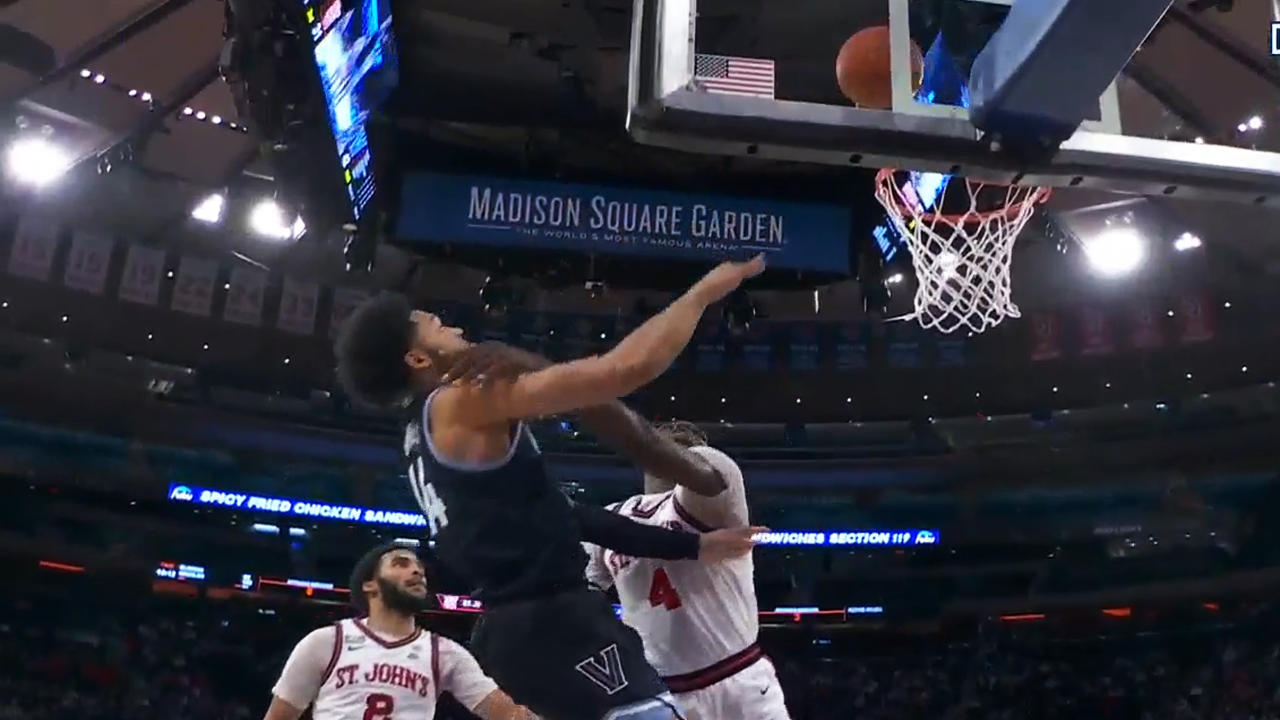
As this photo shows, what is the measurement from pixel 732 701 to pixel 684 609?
33 centimetres

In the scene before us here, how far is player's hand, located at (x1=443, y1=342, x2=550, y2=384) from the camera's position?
2615 millimetres

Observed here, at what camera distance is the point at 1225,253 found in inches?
567

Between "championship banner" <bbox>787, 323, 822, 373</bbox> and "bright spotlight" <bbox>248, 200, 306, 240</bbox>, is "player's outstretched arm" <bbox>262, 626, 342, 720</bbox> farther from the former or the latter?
"championship banner" <bbox>787, 323, 822, 373</bbox>

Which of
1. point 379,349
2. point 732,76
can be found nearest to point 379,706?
point 379,349

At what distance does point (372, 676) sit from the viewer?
176 inches

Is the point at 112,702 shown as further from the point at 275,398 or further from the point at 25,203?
the point at 25,203

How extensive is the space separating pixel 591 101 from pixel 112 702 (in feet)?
39.6

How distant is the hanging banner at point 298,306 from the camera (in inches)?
624

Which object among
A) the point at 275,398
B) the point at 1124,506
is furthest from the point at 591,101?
the point at 1124,506

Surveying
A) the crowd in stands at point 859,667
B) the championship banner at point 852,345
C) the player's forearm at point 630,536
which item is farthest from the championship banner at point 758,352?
the player's forearm at point 630,536

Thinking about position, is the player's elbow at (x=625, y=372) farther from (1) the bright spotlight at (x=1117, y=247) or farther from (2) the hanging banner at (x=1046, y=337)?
(2) the hanging banner at (x=1046, y=337)

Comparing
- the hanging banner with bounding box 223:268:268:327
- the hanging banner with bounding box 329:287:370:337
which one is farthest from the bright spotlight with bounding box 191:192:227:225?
the hanging banner with bounding box 329:287:370:337

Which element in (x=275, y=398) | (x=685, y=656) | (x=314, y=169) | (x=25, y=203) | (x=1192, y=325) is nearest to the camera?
(x=685, y=656)

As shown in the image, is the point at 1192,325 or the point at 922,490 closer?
the point at 1192,325
